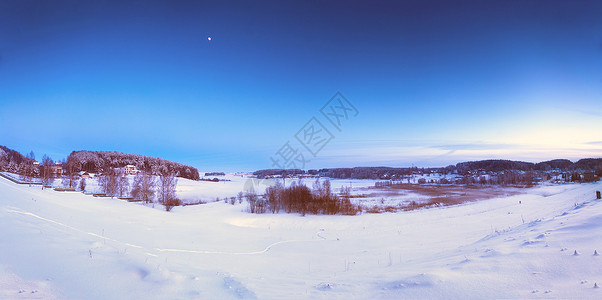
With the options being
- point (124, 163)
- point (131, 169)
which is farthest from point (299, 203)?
point (124, 163)

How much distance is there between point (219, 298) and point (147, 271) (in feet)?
6.15

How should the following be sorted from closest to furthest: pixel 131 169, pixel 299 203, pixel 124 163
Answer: pixel 299 203 → pixel 131 169 → pixel 124 163

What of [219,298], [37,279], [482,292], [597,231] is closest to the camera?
[482,292]

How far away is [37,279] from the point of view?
4.56 meters

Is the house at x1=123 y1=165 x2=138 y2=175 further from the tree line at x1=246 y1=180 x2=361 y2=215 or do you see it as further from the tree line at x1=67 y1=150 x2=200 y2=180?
the tree line at x1=246 y1=180 x2=361 y2=215

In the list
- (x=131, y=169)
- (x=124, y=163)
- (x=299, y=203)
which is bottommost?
(x=299, y=203)

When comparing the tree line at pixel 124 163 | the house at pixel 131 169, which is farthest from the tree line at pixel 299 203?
the house at pixel 131 169

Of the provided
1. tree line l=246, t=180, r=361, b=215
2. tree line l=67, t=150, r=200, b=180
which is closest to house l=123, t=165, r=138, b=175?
tree line l=67, t=150, r=200, b=180

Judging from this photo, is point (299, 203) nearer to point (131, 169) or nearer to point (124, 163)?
point (131, 169)

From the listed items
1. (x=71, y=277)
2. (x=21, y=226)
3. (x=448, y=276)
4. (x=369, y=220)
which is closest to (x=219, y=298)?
(x=71, y=277)

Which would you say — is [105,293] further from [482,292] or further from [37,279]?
[482,292]

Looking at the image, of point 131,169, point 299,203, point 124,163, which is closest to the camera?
point 299,203

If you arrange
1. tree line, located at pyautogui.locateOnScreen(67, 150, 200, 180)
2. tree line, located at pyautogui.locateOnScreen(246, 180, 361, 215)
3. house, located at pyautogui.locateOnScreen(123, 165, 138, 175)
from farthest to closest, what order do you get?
house, located at pyautogui.locateOnScreen(123, 165, 138, 175)
tree line, located at pyautogui.locateOnScreen(67, 150, 200, 180)
tree line, located at pyautogui.locateOnScreen(246, 180, 361, 215)

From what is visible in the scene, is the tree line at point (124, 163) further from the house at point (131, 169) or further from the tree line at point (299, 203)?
the tree line at point (299, 203)
